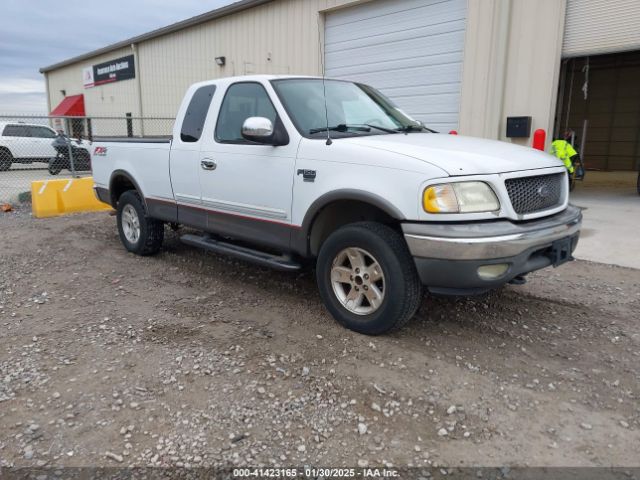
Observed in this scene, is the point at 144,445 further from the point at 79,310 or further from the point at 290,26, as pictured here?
the point at 290,26

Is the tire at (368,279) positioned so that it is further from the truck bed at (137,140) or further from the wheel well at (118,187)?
the wheel well at (118,187)

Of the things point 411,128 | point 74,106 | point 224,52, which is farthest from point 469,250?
point 74,106

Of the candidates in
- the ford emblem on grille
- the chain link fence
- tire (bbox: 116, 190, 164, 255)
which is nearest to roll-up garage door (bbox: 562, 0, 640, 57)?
the ford emblem on grille

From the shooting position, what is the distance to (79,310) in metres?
4.48

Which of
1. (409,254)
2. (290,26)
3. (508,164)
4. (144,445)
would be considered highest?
(290,26)

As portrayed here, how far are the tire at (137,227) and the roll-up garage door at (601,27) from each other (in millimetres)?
7289

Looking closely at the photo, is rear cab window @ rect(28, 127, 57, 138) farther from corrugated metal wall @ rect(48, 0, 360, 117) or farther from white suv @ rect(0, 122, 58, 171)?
corrugated metal wall @ rect(48, 0, 360, 117)

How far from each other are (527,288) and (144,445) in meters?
3.80

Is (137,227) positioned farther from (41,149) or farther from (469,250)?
(41,149)

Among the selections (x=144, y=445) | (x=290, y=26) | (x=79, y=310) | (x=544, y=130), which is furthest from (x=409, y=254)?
(x=290, y=26)

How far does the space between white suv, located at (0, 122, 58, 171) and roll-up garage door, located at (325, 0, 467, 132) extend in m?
11.5

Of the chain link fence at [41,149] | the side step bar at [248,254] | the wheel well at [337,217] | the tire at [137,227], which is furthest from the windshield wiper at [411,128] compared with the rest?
the chain link fence at [41,149]

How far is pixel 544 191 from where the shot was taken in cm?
371

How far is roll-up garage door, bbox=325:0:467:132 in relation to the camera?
33.0ft
